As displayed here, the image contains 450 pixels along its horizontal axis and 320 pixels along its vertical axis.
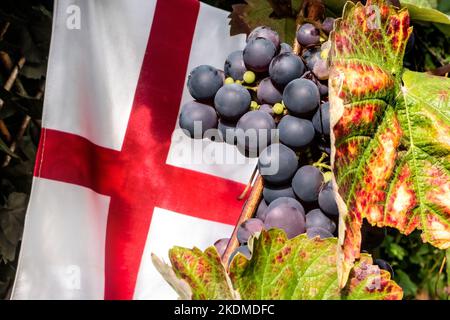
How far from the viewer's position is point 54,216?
92 centimetres

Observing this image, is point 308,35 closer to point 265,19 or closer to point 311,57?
point 311,57

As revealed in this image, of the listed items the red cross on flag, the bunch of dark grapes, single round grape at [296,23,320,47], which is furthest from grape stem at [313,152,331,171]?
the red cross on flag

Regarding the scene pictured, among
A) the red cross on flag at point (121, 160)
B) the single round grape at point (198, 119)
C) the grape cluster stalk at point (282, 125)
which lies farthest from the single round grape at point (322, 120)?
the red cross on flag at point (121, 160)

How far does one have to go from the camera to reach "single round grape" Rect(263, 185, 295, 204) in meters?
0.48

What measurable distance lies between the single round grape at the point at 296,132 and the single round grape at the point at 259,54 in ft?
0.21

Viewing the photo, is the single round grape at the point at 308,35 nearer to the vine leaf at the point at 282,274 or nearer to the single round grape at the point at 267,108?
the single round grape at the point at 267,108

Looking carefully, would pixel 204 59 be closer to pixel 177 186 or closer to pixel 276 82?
pixel 177 186

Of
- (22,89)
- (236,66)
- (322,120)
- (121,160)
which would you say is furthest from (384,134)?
(22,89)

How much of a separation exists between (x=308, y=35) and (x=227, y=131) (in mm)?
116

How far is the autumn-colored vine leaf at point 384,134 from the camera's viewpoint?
360mm

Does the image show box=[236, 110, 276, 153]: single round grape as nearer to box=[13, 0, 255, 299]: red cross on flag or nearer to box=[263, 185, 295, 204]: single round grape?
box=[263, 185, 295, 204]: single round grape

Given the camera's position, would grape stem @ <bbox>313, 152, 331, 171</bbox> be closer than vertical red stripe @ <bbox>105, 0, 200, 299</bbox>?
Yes

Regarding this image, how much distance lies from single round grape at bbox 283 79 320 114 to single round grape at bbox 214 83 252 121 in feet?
0.15

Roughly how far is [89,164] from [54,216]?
0.11 meters
